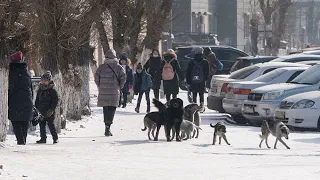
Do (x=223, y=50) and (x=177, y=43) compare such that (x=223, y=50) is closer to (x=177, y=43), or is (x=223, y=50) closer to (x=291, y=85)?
(x=291, y=85)

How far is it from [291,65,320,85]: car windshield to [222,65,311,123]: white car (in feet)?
2.46

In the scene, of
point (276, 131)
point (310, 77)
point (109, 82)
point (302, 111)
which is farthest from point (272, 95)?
point (276, 131)

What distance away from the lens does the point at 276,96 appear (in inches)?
843

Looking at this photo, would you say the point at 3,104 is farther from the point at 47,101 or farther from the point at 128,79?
the point at 128,79

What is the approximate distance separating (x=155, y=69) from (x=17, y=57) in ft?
35.8

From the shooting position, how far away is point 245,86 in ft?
74.2

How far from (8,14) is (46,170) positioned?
418 centimetres

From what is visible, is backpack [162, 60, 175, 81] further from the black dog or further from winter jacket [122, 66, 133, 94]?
the black dog

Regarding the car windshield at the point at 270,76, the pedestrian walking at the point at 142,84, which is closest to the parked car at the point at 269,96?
the car windshield at the point at 270,76

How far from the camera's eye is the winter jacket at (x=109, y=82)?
18906mm

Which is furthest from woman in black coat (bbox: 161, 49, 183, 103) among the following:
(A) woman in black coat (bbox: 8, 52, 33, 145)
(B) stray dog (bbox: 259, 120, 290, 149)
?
(A) woman in black coat (bbox: 8, 52, 33, 145)

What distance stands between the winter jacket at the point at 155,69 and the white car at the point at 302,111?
6.47 meters

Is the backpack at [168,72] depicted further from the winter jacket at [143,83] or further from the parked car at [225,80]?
the parked car at [225,80]

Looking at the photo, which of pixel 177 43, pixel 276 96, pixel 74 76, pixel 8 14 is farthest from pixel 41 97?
pixel 177 43
